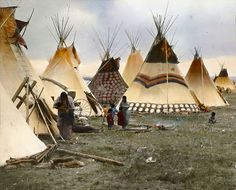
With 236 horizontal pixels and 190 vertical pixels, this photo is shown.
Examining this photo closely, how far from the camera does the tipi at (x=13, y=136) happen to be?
7.33 meters

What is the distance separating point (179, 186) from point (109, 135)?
16.1ft

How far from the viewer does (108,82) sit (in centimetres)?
2136

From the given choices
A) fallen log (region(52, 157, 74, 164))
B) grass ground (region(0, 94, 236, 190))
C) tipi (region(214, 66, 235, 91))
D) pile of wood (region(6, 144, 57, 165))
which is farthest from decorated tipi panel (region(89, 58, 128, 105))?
tipi (region(214, 66, 235, 91))

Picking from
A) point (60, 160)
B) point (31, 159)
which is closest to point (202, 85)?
point (60, 160)

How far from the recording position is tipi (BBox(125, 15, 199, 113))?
57.9 ft

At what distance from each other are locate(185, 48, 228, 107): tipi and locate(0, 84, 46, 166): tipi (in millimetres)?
15048

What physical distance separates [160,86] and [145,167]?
11333 millimetres

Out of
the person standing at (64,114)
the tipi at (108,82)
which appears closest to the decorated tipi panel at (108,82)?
the tipi at (108,82)

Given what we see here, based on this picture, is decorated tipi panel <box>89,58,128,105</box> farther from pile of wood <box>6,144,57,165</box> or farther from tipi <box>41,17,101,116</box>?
pile of wood <box>6,144,57,165</box>

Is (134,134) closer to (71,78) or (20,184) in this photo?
(20,184)

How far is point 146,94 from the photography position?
715 inches

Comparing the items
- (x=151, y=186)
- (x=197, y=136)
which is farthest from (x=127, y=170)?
(x=197, y=136)

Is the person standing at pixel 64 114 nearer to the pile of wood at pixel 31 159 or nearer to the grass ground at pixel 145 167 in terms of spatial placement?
the grass ground at pixel 145 167

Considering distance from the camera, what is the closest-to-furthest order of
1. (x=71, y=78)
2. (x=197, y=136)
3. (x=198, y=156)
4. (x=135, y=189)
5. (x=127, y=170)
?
(x=135, y=189) < (x=127, y=170) < (x=198, y=156) < (x=197, y=136) < (x=71, y=78)
